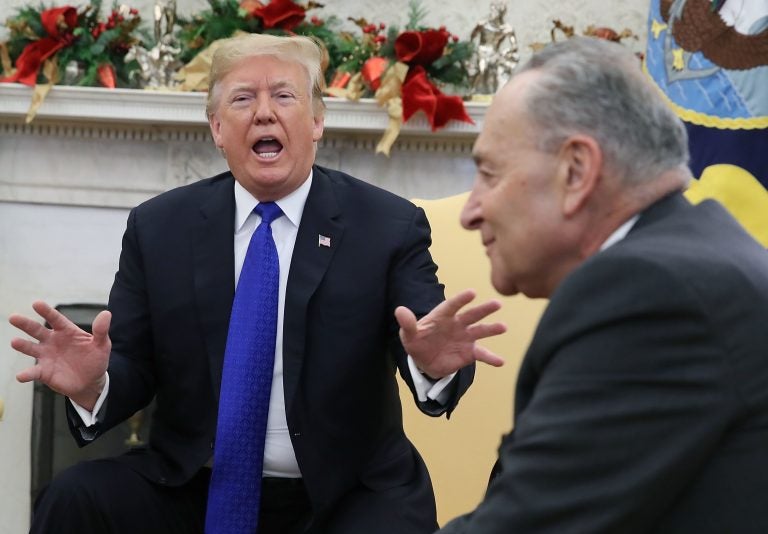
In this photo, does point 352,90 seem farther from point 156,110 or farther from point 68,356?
point 68,356

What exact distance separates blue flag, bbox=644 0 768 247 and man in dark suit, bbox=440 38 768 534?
1798 millimetres

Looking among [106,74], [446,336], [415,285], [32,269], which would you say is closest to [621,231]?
[446,336]

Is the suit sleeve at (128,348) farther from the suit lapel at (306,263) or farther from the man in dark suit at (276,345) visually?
the suit lapel at (306,263)

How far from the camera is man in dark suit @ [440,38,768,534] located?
3.20 ft

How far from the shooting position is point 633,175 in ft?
3.62

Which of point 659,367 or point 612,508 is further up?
point 659,367

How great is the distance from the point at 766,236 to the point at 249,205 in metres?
1.28

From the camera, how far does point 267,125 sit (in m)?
2.17

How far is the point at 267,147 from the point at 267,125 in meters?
0.04

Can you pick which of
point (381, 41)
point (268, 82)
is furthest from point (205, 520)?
point (381, 41)

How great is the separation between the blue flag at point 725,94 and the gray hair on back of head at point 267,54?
105 cm

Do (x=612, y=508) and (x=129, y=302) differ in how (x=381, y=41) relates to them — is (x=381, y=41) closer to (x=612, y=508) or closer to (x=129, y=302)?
(x=129, y=302)

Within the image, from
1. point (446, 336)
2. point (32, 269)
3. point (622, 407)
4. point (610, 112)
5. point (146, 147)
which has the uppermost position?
point (610, 112)

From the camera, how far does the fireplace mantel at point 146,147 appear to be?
144 inches
